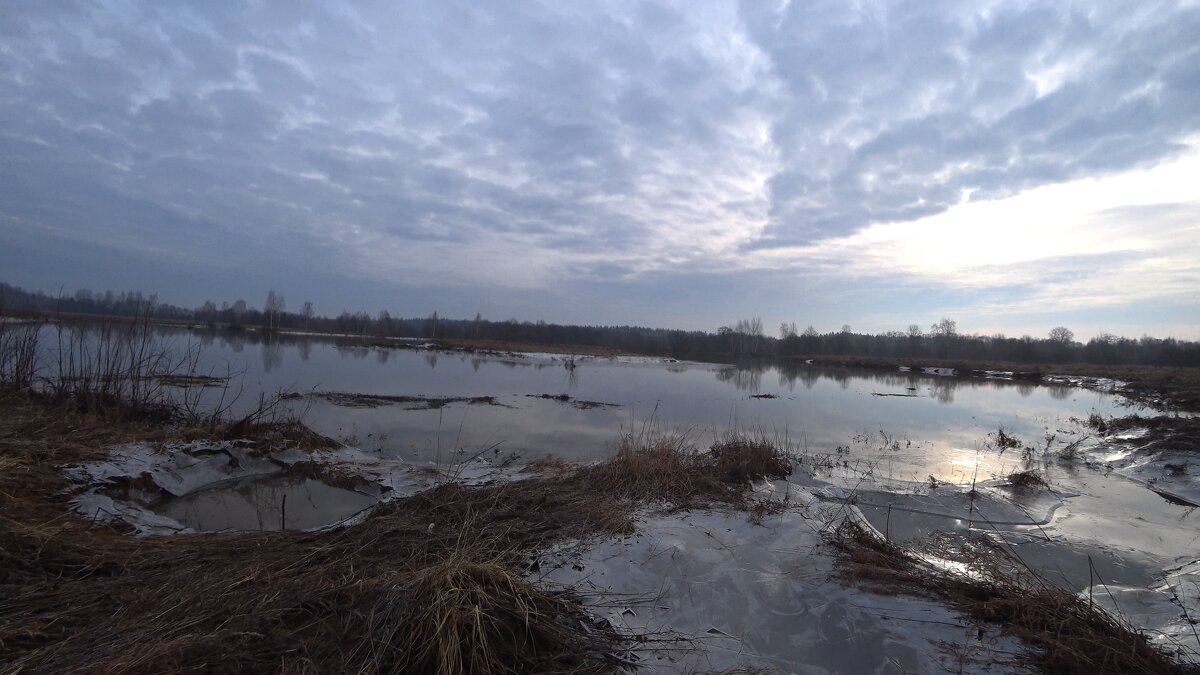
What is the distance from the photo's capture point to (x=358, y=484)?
8.06 m

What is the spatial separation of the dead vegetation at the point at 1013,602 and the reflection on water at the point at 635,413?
17.3 ft

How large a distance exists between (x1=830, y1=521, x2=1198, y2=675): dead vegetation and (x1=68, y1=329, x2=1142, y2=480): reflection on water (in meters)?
5.28

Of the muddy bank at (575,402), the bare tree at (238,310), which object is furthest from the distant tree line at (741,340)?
the muddy bank at (575,402)

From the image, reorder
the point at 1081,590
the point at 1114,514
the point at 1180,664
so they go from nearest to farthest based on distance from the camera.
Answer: the point at 1180,664 → the point at 1081,590 → the point at 1114,514

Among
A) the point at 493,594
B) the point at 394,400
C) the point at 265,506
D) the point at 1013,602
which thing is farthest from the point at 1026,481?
the point at 394,400

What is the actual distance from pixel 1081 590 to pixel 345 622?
20.3 ft

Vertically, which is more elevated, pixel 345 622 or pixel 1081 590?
pixel 345 622

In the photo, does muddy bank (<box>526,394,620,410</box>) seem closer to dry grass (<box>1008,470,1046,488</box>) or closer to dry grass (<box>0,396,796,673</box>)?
dry grass (<box>1008,470,1046,488</box>)

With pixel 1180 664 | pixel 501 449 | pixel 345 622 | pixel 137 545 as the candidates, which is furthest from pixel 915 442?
pixel 137 545

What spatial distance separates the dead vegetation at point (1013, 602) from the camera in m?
3.04

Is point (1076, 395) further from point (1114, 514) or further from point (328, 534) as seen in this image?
point (328, 534)

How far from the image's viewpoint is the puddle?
6281 mm

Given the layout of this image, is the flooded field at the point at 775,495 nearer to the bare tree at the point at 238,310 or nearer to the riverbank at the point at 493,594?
the riverbank at the point at 493,594

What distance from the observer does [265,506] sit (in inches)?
275
